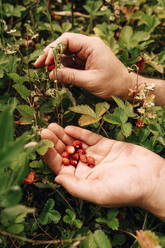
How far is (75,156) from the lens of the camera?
7.57 feet

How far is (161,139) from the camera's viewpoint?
2.33m

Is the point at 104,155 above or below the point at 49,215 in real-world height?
above

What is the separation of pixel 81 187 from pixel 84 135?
0.60 metres

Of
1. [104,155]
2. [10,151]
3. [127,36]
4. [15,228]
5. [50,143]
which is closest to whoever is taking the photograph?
[10,151]

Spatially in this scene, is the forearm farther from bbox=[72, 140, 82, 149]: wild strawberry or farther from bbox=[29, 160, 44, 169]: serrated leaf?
bbox=[29, 160, 44, 169]: serrated leaf

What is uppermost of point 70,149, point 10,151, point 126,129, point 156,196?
point 10,151

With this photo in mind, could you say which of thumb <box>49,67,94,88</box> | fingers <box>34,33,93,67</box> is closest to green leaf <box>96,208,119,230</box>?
thumb <box>49,67,94,88</box>

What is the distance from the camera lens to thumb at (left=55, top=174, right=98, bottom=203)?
6.46 ft

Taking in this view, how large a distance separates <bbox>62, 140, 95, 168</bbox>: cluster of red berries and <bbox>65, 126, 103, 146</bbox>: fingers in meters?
0.07

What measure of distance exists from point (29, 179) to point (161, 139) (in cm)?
127

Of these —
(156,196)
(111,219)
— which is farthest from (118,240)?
(156,196)

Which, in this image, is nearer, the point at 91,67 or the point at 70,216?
the point at 70,216

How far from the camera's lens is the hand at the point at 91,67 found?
8.36 feet

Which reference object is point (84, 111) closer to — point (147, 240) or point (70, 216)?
point (70, 216)
